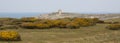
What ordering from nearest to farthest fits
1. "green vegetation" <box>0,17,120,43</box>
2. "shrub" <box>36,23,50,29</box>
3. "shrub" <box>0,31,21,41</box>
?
"shrub" <box>0,31,21,41</box>, "green vegetation" <box>0,17,120,43</box>, "shrub" <box>36,23,50,29</box>

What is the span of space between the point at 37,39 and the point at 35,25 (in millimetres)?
7584

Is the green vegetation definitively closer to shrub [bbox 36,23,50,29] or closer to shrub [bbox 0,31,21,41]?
shrub [bbox 36,23,50,29]

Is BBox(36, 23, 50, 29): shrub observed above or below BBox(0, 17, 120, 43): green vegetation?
above

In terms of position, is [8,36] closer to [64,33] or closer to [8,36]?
[8,36]

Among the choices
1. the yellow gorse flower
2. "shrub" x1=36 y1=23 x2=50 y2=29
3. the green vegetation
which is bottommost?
the green vegetation

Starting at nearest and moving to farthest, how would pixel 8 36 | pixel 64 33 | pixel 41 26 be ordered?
pixel 8 36 < pixel 64 33 < pixel 41 26

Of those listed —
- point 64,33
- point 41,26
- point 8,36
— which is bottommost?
point 64,33

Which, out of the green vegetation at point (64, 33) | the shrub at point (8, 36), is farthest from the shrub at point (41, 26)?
the shrub at point (8, 36)

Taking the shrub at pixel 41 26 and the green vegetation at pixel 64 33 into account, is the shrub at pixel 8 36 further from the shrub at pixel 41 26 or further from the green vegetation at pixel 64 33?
the shrub at pixel 41 26

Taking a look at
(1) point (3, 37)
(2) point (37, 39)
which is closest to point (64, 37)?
(2) point (37, 39)

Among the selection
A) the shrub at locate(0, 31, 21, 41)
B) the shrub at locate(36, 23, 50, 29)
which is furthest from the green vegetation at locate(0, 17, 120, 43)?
the shrub at locate(0, 31, 21, 41)

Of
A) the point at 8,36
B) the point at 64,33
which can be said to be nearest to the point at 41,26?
the point at 64,33

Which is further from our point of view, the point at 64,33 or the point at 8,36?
the point at 64,33

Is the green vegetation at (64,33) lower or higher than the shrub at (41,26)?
lower
